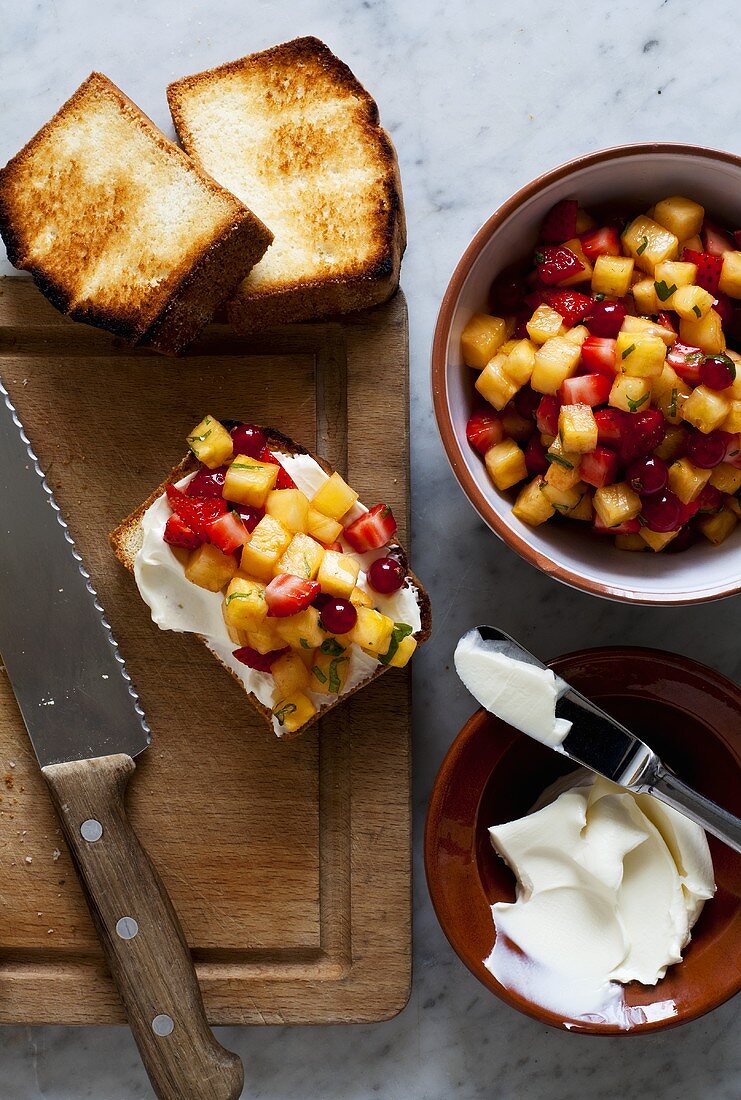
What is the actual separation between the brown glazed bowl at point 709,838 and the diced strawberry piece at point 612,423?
0.56 meters

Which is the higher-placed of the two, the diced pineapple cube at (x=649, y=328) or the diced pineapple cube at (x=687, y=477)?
the diced pineapple cube at (x=649, y=328)

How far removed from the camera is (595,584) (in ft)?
6.77

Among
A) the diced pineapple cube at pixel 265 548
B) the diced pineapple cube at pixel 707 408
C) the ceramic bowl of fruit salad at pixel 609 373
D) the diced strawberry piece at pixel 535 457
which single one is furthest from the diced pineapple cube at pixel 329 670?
the diced pineapple cube at pixel 707 408

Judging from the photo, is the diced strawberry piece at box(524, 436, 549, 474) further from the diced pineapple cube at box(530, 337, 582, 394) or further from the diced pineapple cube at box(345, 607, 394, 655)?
the diced pineapple cube at box(345, 607, 394, 655)

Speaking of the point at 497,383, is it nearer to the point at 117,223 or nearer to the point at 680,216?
the point at 680,216

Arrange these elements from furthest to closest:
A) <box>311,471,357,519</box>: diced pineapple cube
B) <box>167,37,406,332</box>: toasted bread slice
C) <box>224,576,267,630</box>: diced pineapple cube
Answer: <box>167,37,406,332</box>: toasted bread slice → <box>311,471,357,519</box>: diced pineapple cube → <box>224,576,267,630</box>: diced pineapple cube

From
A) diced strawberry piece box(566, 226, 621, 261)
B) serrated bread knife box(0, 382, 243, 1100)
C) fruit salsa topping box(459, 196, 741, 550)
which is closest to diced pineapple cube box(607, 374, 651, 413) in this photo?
fruit salsa topping box(459, 196, 741, 550)

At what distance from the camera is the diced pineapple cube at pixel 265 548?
84.5 inches

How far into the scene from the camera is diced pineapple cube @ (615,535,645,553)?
2184 millimetres

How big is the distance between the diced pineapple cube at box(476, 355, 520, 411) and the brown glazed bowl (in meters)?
0.64

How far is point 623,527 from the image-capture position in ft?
6.91

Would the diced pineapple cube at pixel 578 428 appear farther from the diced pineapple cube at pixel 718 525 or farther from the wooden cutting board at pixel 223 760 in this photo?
the wooden cutting board at pixel 223 760

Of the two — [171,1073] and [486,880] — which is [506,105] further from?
[171,1073]

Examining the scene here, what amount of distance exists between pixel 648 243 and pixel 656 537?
2.09 feet
